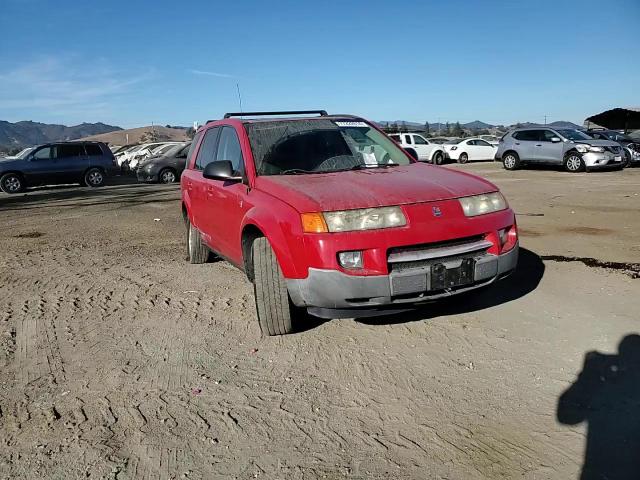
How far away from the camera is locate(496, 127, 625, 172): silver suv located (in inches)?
658

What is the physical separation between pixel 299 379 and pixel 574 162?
16.6 m

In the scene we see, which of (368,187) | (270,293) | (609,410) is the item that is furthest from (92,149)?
(609,410)

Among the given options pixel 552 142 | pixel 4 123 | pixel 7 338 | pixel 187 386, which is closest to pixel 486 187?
pixel 187 386

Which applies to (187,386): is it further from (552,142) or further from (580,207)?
(552,142)

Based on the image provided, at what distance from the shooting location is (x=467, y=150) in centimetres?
2580

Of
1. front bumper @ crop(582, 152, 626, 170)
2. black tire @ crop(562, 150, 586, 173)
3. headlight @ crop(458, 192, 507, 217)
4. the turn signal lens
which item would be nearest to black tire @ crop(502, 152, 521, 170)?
black tire @ crop(562, 150, 586, 173)

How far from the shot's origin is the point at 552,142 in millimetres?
17688

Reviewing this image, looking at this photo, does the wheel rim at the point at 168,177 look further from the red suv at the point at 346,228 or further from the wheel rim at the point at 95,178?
the red suv at the point at 346,228

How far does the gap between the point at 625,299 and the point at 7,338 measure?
477 centimetres

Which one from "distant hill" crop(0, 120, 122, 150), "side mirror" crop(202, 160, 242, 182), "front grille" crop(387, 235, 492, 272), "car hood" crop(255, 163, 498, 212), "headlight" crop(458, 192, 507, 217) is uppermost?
"distant hill" crop(0, 120, 122, 150)

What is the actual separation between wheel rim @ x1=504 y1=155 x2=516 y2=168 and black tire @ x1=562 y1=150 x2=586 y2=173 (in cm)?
197

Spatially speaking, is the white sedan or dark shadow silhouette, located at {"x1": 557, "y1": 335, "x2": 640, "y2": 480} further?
the white sedan

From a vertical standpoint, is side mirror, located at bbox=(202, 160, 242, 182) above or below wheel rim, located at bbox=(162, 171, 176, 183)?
above

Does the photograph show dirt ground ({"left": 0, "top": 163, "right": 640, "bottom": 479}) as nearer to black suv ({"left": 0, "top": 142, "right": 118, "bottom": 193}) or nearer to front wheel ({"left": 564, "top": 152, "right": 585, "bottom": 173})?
front wheel ({"left": 564, "top": 152, "right": 585, "bottom": 173})
